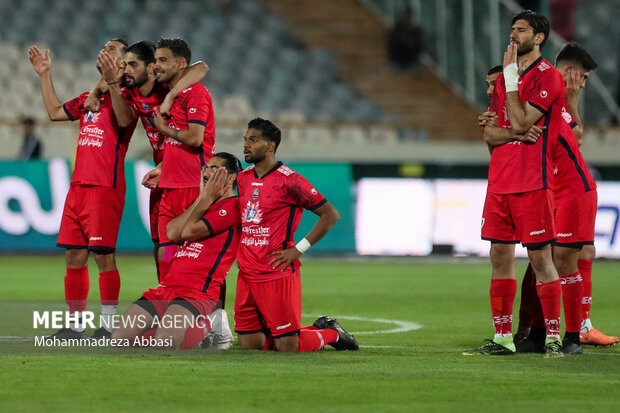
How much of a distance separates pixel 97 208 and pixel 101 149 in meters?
0.43

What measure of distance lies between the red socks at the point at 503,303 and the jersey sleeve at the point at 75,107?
3245 mm

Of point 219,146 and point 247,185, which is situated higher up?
point 219,146

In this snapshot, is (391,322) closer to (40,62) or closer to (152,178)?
(152,178)

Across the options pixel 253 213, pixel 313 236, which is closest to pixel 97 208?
pixel 253 213

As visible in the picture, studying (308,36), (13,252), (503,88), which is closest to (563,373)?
(503,88)

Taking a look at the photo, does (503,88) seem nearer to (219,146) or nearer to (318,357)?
(318,357)

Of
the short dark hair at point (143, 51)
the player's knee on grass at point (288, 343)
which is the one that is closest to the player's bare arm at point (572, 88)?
the player's knee on grass at point (288, 343)

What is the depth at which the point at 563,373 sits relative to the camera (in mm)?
6336

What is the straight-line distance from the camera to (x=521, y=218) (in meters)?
7.21

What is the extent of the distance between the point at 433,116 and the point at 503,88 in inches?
615

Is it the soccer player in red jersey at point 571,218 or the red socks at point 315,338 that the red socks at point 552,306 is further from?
the red socks at point 315,338

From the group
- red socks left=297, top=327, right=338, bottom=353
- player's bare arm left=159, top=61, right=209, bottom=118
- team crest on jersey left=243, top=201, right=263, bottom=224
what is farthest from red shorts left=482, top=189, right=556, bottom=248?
player's bare arm left=159, top=61, right=209, bottom=118

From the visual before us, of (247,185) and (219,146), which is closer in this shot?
(247,185)

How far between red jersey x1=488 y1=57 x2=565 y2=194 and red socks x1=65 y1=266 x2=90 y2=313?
294 centimetres
